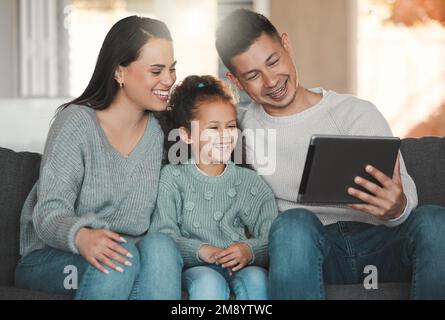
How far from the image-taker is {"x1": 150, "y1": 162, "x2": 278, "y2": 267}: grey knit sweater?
1.66 meters

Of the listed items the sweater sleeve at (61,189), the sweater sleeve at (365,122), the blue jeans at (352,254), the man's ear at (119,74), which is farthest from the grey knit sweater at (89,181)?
the sweater sleeve at (365,122)

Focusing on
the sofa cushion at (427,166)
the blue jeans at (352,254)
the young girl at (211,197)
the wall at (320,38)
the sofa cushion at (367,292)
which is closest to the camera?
the blue jeans at (352,254)

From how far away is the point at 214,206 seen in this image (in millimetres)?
1688

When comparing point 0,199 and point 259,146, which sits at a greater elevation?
point 259,146

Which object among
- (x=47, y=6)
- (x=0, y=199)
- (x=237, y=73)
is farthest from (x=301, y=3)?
(x=0, y=199)

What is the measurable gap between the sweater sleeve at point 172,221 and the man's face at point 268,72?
1.10ft

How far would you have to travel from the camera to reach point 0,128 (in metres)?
2.04

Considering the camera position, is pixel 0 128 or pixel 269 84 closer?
pixel 269 84

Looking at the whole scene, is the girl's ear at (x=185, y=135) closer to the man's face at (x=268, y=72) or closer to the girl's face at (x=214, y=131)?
the girl's face at (x=214, y=131)

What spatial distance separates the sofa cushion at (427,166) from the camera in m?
1.86

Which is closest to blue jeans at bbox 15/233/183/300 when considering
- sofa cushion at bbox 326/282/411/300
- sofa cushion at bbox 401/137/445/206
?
sofa cushion at bbox 326/282/411/300
